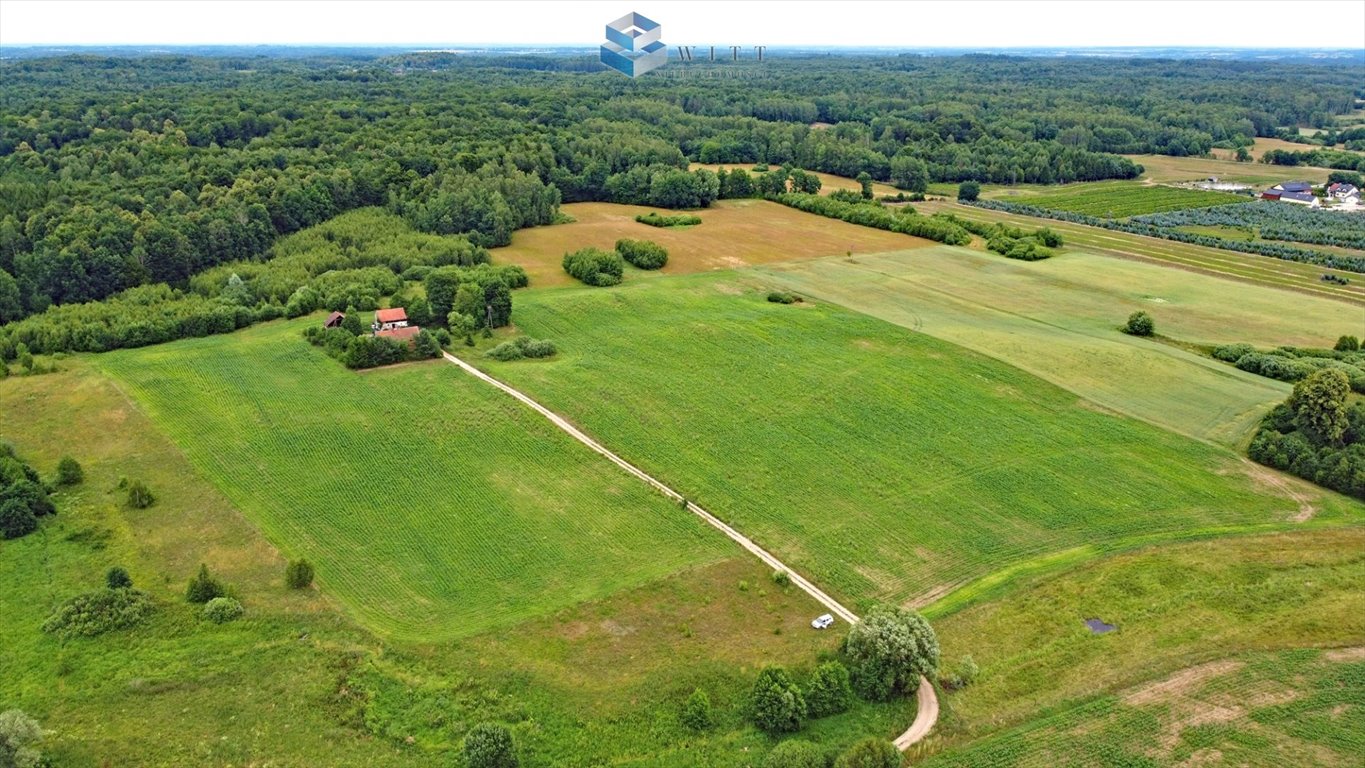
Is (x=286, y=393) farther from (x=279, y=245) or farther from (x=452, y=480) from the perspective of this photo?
(x=279, y=245)

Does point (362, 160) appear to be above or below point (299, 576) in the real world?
above

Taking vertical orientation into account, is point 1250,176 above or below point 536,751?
above

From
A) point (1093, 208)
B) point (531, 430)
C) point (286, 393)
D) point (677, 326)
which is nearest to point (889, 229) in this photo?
point (1093, 208)

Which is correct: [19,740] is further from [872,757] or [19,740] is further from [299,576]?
[872,757]

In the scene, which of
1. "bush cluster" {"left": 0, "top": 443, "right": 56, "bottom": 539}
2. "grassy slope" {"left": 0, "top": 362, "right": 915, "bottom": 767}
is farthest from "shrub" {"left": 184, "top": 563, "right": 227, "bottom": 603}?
"bush cluster" {"left": 0, "top": 443, "right": 56, "bottom": 539}

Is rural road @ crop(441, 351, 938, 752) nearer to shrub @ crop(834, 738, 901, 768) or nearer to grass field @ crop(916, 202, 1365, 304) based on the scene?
shrub @ crop(834, 738, 901, 768)

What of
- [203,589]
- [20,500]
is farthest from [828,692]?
[20,500]

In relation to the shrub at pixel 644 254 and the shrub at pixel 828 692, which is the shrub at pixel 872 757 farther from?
the shrub at pixel 644 254

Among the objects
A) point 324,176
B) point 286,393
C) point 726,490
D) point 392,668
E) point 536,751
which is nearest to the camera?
point 536,751
